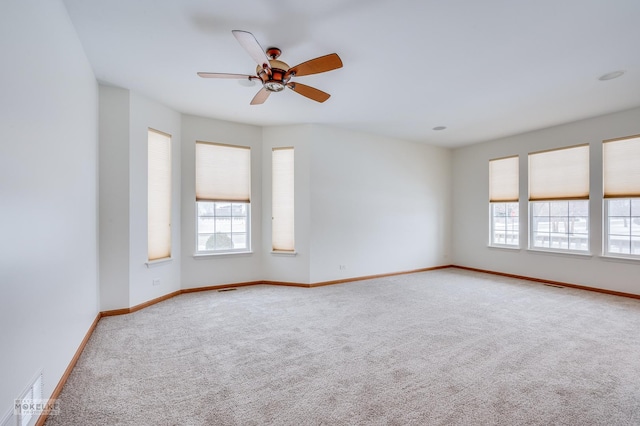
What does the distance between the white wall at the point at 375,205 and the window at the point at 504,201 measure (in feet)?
3.25

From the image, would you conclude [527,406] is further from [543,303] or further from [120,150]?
[120,150]

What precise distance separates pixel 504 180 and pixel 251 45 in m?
5.88

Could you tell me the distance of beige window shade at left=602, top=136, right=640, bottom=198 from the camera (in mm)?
4465

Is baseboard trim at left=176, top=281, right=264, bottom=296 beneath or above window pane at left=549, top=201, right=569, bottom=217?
beneath

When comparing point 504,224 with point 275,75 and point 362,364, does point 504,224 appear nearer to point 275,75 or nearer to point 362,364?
point 362,364

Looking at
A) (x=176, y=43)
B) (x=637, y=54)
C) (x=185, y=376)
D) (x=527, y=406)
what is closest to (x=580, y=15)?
(x=637, y=54)

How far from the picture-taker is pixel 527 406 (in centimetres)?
197

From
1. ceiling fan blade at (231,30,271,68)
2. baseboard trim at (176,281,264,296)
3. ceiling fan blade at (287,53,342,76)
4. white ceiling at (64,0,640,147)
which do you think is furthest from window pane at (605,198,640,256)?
baseboard trim at (176,281,264,296)

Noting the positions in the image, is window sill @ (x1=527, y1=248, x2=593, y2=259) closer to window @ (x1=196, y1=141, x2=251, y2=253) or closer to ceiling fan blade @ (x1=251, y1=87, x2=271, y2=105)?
window @ (x1=196, y1=141, x2=251, y2=253)

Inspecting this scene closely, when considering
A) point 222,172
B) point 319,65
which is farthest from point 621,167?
point 222,172

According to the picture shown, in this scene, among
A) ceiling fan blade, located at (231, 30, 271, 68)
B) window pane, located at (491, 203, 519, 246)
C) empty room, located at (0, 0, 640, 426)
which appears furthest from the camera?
window pane, located at (491, 203, 519, 246)

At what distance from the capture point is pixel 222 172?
16.5ft

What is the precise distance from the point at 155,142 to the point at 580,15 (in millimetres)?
4939

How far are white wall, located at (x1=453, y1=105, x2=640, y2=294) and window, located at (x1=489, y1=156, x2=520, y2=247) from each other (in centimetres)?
12
